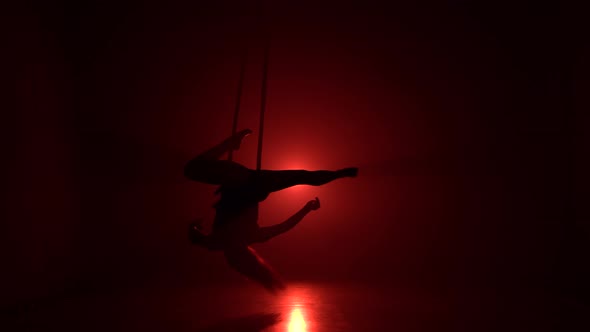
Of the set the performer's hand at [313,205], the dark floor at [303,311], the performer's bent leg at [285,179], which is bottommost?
the dark floor at [303,311]

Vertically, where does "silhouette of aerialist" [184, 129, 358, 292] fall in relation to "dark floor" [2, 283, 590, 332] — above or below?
above

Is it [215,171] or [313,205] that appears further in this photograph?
[313,205]

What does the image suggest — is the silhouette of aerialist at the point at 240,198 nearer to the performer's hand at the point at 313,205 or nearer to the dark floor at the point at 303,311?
the performer's hand at the point at 313,205

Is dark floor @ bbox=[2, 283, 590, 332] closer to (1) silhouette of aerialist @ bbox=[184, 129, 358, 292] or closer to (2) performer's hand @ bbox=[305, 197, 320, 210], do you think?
(1) silhouette of aerialist @ bbox=[184, 129, 358, 292]

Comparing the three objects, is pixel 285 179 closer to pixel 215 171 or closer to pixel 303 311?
pixel 215 171

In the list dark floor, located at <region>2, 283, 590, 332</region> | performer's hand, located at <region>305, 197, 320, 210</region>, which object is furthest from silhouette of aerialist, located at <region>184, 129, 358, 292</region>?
dark floor, located at <region>2, 283, 590, 332</region>

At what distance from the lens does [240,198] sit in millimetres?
2736

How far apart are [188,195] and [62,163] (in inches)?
53.9

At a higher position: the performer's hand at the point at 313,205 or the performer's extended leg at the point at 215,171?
the performer's extended leg at the point at 215,171

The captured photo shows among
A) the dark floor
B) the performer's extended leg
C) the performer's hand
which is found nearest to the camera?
the performer's extended leg

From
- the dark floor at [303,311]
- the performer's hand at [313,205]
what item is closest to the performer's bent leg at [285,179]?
the performer's hand at [313,205]

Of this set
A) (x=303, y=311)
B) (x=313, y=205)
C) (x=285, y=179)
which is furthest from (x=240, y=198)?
(x=303, y=311)

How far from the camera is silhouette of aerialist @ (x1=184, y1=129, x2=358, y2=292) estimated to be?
8.18ft

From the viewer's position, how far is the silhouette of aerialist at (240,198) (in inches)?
98.2
